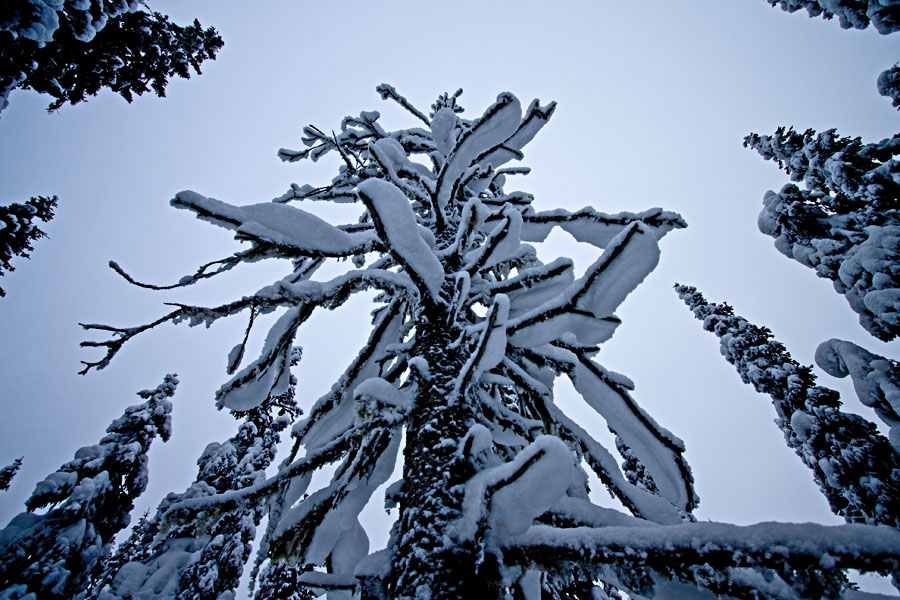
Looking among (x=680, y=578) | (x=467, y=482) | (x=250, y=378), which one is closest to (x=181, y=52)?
(x=250, y=378)

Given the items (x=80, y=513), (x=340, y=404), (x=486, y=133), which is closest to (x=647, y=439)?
(x=340, y=404)

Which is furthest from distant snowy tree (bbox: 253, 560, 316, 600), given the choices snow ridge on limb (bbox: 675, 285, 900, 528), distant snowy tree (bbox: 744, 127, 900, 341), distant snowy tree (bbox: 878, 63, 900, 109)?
distant snowy tree (bbox: 878, 63, 900, 109)

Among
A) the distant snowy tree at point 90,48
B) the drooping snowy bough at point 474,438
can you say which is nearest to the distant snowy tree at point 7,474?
the distant snowy tree at point 90,48

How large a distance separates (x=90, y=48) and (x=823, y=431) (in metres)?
23.0

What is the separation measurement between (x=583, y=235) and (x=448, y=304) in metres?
1.62

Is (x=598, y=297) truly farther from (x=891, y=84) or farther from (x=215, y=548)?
(x=215, y=548)

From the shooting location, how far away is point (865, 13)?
750 cm

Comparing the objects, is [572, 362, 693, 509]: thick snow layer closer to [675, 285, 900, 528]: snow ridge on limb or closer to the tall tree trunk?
the tall tree trunk

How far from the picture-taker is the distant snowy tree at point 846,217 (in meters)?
9.56

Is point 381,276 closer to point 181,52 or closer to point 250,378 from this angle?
point 250,378

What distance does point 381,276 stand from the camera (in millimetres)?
2865

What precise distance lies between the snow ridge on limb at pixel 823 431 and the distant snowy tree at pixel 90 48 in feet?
61.4

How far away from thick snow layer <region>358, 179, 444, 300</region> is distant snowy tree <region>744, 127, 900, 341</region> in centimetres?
1212

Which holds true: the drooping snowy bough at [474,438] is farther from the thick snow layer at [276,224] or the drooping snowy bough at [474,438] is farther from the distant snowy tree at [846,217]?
the distant snowy tree at [846,217]
